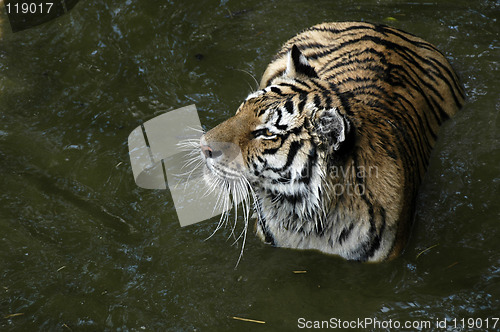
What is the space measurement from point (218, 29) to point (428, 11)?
1959 millimetres

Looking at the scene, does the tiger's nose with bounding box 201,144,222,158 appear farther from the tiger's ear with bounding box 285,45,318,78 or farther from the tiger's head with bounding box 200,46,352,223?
the tiger's ear with bounding box 285,45,318,78

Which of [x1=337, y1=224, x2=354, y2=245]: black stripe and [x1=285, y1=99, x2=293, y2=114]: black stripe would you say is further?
[x1=337, y1=224, x2=354, y2=245]: black stripe

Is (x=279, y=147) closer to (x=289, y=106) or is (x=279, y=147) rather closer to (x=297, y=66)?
(x=289, y=106)

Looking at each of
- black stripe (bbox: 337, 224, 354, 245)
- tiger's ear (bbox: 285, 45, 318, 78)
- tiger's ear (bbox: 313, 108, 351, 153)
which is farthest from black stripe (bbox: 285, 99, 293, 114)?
black stripe (bbox: 337, 224, 354, 245)

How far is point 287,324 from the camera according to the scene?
3.15 metres

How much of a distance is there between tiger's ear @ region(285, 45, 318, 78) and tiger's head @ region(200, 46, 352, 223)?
0.21 m

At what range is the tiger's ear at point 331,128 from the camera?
8.93 feet

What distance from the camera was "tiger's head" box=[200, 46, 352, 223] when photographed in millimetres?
2879

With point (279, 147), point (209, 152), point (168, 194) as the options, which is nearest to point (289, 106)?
point (279, 147)

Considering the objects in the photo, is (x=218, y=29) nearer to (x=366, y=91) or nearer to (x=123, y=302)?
(x=366, y=91)

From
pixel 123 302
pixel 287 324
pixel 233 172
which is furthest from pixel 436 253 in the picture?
pixel 123 302

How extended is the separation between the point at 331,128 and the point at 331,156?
179 mm

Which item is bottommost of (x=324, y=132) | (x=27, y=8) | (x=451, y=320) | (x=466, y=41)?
(x=451, y=320)

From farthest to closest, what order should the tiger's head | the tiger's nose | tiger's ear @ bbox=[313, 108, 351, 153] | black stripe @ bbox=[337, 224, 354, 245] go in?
1. black stripe @ bbox=[337, 224, 354, 245]
2. the tiger's nose
3. the tiger's head
4. tiger's ear @ bbox=[313, 108, 351, 153]
